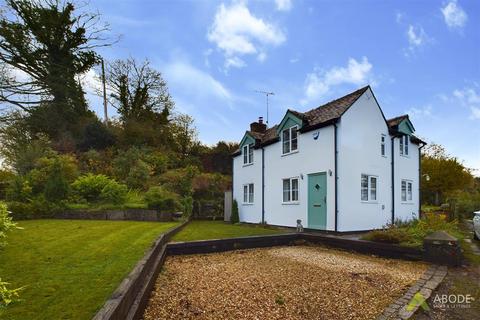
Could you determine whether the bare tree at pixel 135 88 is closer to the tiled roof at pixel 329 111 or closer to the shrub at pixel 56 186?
the shrub at pixel 56 186

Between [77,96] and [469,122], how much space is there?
2718cm

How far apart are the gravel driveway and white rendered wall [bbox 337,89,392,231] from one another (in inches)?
156

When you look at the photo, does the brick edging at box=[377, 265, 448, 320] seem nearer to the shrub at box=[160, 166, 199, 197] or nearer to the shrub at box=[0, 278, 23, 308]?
the shrub at box=[0, 278, 23, 308]

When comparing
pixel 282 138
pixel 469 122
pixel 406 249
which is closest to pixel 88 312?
pixel 406 249

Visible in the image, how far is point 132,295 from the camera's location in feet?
13.8

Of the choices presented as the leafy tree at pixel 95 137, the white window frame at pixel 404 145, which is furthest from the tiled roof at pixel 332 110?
the leafy tree at pixel 95 137

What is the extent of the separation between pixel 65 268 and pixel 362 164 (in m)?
12.0

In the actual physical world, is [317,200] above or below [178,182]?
below

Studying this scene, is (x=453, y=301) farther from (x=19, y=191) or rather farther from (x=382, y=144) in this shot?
(x=19, y=191)

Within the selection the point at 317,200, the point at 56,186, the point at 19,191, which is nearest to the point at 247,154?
the point at 317,200

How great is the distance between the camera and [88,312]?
11.0ft

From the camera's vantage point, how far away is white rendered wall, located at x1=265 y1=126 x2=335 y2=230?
42.7 ft

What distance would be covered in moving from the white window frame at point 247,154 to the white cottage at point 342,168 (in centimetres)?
181

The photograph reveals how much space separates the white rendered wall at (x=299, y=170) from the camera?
42.7 ft
